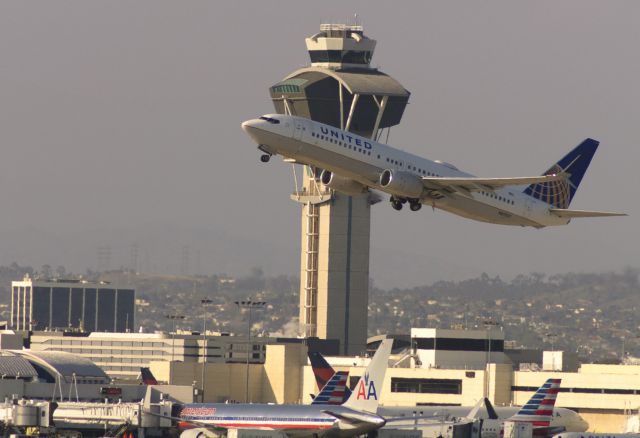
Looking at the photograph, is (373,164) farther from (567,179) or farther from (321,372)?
(321,372)

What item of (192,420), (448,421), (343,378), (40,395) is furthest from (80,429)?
(40,395)

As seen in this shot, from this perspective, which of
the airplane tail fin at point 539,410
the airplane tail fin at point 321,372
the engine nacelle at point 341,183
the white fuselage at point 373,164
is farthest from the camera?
the airplane tail fin at point 321,372

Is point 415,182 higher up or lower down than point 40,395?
higher up

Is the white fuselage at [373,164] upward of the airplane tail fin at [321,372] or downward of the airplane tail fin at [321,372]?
upward

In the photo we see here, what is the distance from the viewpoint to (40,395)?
563ft

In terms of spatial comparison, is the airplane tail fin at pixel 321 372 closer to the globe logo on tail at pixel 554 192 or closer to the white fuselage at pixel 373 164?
the globe logo on tail at pixel 554 192

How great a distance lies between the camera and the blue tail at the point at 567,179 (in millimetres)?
130875

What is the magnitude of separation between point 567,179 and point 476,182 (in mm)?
17989

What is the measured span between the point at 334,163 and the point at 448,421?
24.6 meters

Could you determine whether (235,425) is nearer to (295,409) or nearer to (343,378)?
(295,409)

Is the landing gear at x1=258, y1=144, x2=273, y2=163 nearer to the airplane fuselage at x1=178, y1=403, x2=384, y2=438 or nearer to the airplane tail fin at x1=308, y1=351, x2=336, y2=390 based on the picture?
the airplane fuselage at x1=178, y1=403, x2=384, y2=438

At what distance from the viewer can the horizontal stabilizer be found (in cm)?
11988

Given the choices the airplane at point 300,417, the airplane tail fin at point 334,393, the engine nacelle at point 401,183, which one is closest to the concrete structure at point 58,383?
the airplane tail fin at point 334,393

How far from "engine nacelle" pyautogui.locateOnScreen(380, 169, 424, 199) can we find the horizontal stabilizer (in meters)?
1.04
